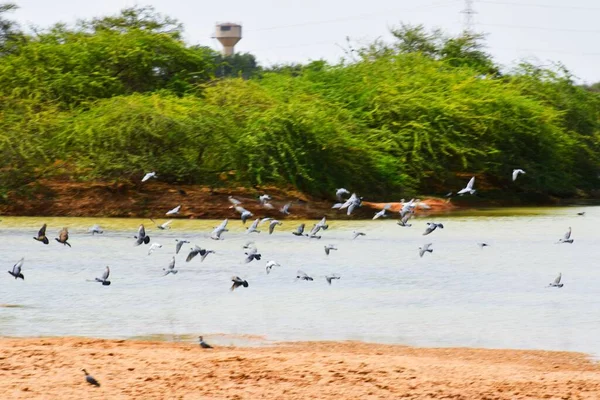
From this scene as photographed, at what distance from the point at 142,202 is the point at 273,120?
6021 mm

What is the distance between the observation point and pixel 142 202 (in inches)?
1513

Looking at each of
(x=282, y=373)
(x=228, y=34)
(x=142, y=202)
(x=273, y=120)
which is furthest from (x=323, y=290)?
(x=228, y=34)

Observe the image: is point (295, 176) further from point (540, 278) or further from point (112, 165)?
point (540, 278)

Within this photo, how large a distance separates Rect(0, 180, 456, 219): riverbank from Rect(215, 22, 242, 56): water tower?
352 feet

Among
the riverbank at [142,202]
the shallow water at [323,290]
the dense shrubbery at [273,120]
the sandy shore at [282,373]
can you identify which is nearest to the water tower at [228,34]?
the dense shrubbery at [273,120]

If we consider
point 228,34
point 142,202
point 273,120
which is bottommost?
point 142,202

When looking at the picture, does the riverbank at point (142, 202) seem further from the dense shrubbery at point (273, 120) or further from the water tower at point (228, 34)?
the water tower at point (228, 34)

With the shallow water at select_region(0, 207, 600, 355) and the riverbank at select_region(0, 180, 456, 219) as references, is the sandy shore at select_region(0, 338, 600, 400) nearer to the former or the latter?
the shallow water at select_region(0, 207, 600, 355)

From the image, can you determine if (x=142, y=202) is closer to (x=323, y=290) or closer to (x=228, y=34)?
(x=323, y=290)

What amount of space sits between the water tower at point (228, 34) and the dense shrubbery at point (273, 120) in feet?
291

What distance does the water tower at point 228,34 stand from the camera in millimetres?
145750

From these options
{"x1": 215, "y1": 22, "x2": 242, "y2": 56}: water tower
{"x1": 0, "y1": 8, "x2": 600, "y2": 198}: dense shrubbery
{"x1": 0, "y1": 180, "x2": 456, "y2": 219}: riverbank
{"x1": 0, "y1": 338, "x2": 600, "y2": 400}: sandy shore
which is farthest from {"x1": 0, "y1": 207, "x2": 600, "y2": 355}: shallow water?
{"x1": 215, "y1": 22, "x2": 242, "y2": 56}: water tower

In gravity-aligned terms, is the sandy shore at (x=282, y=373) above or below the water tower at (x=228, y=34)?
below

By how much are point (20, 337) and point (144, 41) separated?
3697 cm
